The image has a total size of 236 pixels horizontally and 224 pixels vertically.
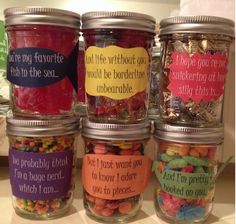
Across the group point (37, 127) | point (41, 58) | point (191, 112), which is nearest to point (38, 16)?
point (41, 58)

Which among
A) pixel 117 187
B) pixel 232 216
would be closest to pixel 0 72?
pixel 117 187

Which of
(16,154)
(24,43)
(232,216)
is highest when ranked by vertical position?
(24,43)

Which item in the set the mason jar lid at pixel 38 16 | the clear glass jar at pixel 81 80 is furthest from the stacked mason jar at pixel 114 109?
the clear glass jar at pixel 81 80

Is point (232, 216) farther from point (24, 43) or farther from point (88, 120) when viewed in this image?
point (24, 43)

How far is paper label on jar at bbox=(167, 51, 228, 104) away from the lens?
0.55 m

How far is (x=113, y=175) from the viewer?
566 millimetres

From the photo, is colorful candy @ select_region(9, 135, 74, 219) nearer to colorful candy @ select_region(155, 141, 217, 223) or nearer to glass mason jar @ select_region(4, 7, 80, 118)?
glass mason jar @ select_region(4, 7, 80, 118)

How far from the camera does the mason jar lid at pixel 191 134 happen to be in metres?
0.56

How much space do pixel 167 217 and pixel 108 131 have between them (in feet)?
0.54

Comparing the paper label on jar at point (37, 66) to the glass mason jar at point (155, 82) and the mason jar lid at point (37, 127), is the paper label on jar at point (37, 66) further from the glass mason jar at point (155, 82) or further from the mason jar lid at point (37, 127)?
the glass mason jar at point (155, 82)

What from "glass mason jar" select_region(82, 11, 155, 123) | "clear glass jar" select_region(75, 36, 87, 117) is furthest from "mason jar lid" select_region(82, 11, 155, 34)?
"clear glass jar" select_region(75, 36, 87, 117)

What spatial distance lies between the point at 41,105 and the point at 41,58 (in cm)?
7

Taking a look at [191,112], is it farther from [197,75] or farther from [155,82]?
[155,82]

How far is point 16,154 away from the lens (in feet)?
1.87
